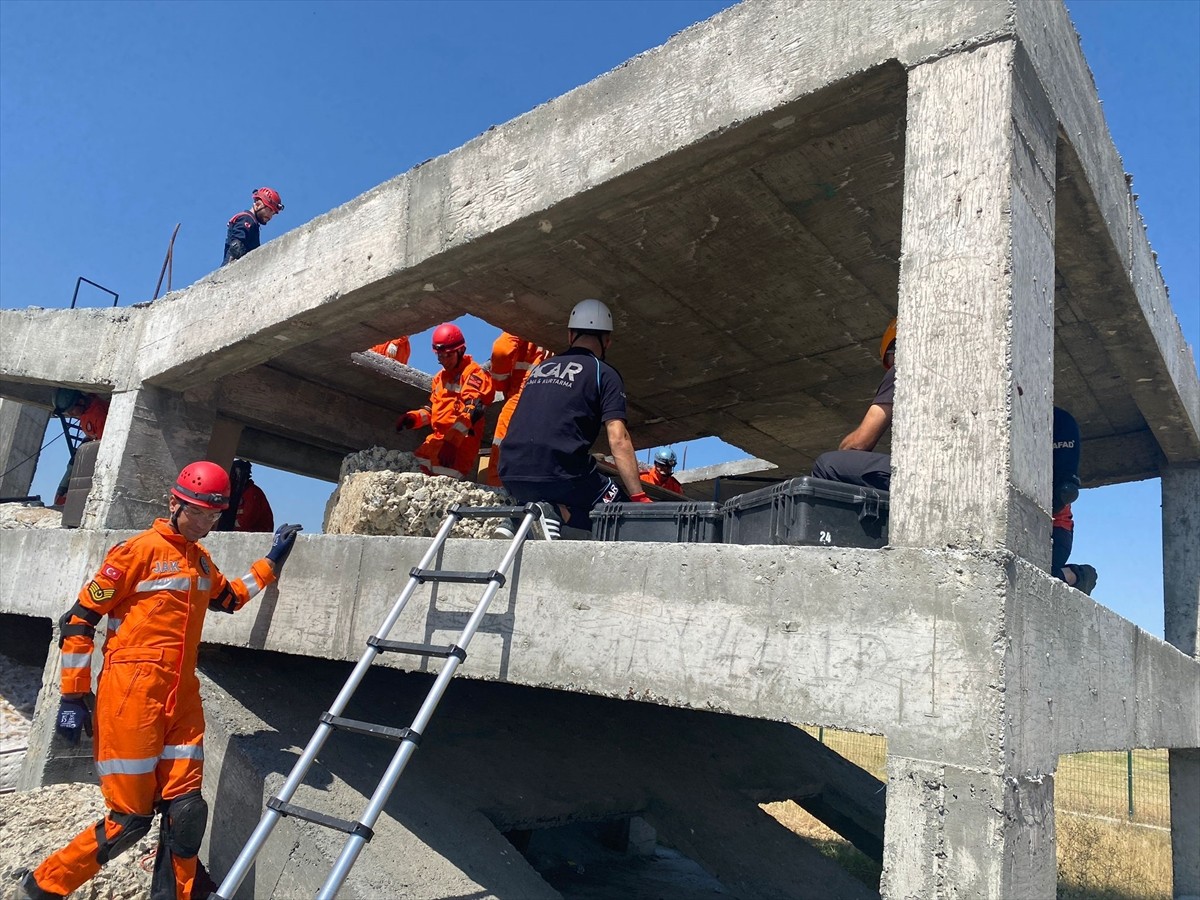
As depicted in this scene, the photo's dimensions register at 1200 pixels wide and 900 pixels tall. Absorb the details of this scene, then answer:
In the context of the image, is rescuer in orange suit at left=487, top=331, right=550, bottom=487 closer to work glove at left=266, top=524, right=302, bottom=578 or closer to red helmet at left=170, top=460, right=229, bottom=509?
work glove at left=266, top=524, right=302, bottom=578

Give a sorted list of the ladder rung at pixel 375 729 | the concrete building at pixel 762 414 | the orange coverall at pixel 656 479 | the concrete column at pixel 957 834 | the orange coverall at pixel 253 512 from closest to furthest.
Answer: the concrete column at pixel 957 834, the concrete building at pixel 762 414, the ladder rung at pixel 375 729, the orange coverall at pixel 656 479, the orange coverall at pixel 253 512

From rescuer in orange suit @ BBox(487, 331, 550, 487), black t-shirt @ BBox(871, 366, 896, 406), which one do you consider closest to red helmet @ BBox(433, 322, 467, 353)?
rescuer in orange suit @ BBox(487, 331, 550, 487)

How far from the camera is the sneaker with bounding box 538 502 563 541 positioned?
11.9 ft

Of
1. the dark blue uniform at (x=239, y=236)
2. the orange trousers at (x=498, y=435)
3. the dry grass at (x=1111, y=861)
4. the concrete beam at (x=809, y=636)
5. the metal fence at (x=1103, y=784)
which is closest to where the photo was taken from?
the concrete beam at (x=809, y=636)

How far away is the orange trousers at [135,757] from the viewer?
3760mm

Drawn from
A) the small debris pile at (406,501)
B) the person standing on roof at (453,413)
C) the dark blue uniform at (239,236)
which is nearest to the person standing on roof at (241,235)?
the dark blue uniform at (239,236)

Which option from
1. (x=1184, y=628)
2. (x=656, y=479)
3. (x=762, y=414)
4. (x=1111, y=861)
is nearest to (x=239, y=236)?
(x=656, y=479)

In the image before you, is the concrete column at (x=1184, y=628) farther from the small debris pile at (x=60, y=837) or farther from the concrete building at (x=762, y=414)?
the small debris pile at (x=60, y=837)

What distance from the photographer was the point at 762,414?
24.0 feet

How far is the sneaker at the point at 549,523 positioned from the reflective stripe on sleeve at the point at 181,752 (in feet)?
6.54

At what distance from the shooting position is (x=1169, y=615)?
242 inches

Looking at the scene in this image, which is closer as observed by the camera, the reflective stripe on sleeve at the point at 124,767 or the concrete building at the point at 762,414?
the concrete building at the point at 762,414

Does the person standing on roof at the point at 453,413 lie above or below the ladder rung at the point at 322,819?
above

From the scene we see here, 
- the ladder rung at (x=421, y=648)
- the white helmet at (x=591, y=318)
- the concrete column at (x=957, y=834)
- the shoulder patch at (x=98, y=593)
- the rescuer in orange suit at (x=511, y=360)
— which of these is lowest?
the concrete column at (x=957, y=834)
